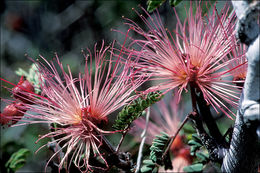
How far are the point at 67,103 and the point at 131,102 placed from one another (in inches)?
8.4

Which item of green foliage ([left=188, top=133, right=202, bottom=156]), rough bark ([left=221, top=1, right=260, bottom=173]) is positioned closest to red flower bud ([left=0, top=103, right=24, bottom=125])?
green foliage ([left=188, top=133, right=202, bottom=156])

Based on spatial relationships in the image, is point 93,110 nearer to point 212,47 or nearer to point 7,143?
point 212,47

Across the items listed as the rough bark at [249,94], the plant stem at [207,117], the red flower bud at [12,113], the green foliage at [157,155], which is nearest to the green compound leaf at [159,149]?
the green foliage at [157,155]

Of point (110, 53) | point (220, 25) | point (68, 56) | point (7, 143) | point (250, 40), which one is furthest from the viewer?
point (7, 143)

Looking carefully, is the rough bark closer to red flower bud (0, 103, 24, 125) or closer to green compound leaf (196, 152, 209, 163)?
green compound leaf (196, 152, 209, 163)

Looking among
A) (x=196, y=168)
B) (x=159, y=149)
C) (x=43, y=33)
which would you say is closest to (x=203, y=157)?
(x=196, y=168)

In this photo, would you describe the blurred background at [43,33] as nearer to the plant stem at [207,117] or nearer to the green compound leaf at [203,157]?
the plant stem at [207,117]

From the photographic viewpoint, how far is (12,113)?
958 millimetres

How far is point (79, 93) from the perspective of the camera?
3.09 feet

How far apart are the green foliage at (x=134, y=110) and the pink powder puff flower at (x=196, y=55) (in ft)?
0.09

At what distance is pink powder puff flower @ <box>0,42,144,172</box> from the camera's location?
0.85 metres

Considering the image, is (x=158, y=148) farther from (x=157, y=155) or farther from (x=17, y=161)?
(x=17, y=161)

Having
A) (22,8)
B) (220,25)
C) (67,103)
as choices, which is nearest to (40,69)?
(67,103)

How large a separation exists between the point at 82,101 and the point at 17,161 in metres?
0.45
